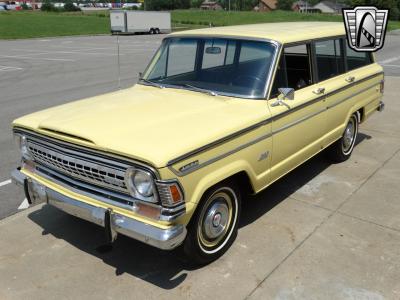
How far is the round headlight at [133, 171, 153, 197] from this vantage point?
3.05m

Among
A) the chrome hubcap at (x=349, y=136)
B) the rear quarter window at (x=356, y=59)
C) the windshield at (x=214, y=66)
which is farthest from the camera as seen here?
the chrome hubcap at (x=349, y=136)

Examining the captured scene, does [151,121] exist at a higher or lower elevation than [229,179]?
higher

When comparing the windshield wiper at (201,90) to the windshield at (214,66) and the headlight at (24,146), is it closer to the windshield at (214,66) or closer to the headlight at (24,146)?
the windshield at (214,66)

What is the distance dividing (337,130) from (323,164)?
688mm

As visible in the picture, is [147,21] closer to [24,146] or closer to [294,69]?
[294,69]

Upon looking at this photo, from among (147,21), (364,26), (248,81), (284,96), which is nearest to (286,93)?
(284,96)

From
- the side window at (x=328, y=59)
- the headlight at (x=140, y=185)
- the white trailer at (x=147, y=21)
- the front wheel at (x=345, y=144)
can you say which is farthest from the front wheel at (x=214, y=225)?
the white trailer at (x=147, y=21)

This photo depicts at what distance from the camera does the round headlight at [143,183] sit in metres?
3.05

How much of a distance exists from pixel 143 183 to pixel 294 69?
7.65 feet

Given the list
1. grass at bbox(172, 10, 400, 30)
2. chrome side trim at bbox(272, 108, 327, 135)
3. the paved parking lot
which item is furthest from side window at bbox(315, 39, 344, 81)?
grass at bbox(172, 10, 400, 30)

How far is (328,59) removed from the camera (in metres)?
5.22

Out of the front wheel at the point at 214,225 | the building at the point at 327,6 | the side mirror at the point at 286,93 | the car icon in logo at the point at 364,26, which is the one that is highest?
the building at the point at 327,6

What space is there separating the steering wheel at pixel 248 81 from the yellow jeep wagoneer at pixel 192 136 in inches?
0.4

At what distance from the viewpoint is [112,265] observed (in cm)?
370
